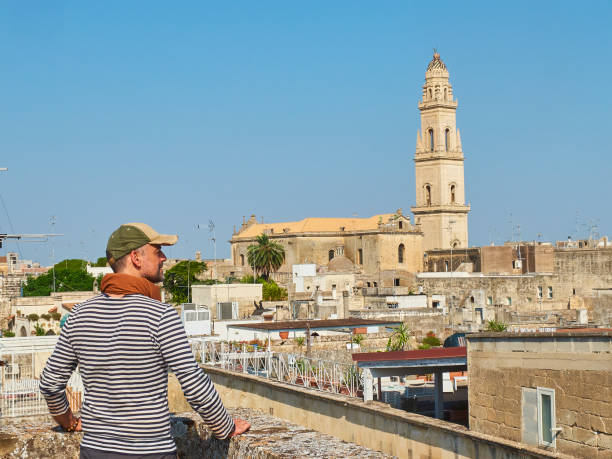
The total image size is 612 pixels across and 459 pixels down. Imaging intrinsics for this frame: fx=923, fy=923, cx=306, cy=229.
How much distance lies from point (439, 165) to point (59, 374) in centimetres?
8240

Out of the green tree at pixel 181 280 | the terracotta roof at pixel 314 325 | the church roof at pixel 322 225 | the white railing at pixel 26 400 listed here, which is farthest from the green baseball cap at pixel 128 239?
the church roof at pixel 322 225

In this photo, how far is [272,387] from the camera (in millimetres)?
16062

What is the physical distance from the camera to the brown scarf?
3.44 meters

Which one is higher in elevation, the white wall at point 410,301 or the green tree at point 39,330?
the white wall at point 410,301

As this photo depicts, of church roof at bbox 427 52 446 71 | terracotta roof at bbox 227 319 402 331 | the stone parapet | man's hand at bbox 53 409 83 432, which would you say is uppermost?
church roof at bbox 427 52 446 71

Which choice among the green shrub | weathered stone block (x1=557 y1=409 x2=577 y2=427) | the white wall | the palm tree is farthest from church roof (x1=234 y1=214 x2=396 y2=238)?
weathered stone block (x1=557 y1=409 x2=577 y2=427)

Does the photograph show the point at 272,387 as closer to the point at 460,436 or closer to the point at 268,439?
the point at 460,436

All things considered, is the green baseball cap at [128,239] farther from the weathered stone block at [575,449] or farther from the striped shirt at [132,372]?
the weathered stone block at [575,449]

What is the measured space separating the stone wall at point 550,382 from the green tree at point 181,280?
43.2 m

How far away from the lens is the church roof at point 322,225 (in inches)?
3206

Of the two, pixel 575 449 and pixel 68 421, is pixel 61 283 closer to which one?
pixel 575 449

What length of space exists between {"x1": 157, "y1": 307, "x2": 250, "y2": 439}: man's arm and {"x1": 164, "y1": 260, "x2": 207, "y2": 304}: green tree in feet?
170

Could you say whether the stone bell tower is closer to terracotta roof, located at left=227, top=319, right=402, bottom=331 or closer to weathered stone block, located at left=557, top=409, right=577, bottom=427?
terracotta roof, located at left=227, top=319, right=402, bottom=331

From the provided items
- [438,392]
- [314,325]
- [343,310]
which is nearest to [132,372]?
[438,392]
